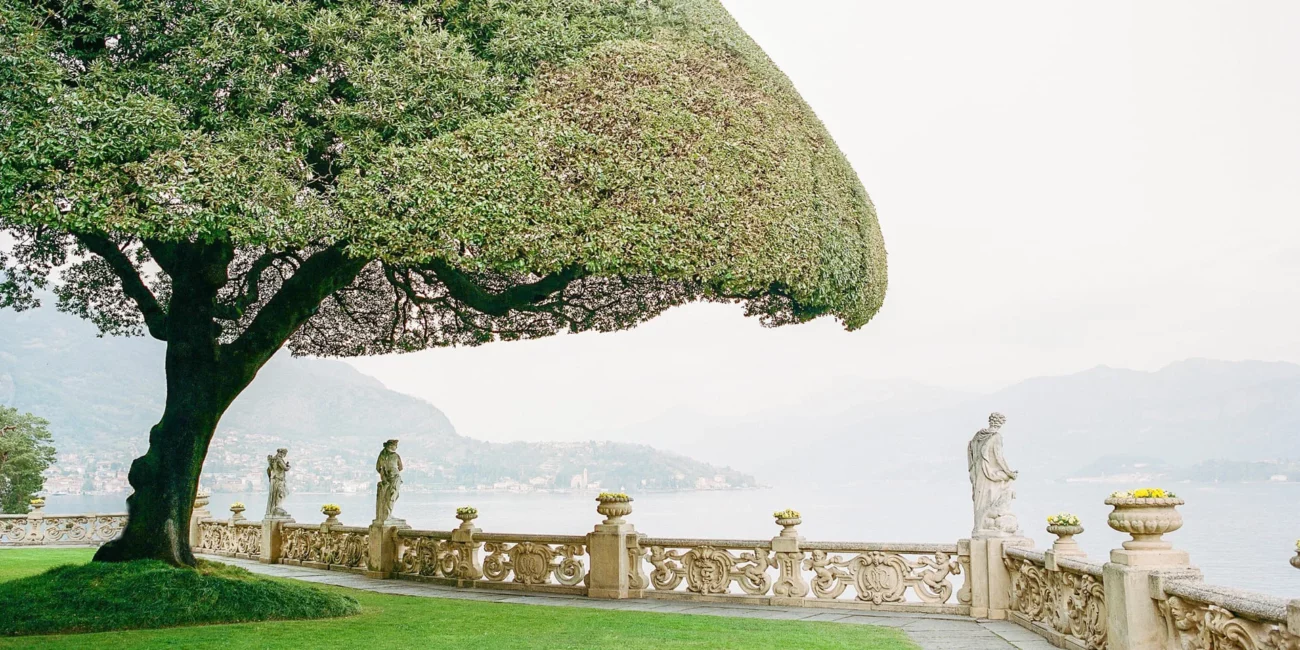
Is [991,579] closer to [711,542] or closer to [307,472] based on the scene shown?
[711,542]

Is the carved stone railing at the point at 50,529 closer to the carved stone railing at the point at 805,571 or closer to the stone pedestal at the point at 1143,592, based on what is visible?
the carved stone railing at the point at 805,571

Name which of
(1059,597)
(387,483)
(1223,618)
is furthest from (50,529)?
(1223,618)

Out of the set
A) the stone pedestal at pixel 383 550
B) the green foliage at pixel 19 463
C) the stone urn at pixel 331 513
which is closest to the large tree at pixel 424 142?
the stone pedestal at pixel 383 550

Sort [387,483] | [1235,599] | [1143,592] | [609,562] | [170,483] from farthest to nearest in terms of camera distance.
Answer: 1. [387,483]
2. [609,562]
3. [170,483]
4. [1143,592]
5. [1235,599]

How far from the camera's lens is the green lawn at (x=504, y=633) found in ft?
27.8

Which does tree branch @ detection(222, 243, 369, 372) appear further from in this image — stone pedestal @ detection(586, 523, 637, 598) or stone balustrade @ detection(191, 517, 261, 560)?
stone balustrade @ detection(191, 517, 261, 560)

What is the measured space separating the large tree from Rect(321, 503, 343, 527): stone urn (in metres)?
6.63

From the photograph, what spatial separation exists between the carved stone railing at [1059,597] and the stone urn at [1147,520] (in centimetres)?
83

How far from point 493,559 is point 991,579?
23.2 feet

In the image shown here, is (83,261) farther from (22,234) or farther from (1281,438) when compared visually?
(1281,438)

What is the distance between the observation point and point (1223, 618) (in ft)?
19.7

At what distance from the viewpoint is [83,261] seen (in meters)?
14.6

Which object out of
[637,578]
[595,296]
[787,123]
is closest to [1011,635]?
[637,578]

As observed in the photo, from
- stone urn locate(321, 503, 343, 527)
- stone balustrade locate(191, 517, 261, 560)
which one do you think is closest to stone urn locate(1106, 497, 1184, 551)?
stone urn locate(321, 503, 343, 527)
